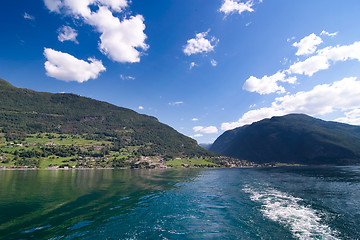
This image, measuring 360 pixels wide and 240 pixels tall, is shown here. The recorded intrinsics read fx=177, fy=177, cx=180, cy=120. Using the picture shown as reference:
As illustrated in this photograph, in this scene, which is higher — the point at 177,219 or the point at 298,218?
the point at 177,219

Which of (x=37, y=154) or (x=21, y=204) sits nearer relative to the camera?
(x=21, y=204)

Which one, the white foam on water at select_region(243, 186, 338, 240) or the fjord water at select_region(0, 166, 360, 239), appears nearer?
the fjord water at select_region(0, 166, 360, 239)

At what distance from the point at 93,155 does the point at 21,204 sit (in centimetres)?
16310

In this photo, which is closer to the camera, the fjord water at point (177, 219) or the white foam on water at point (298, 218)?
the fjord water at point (177, 219)

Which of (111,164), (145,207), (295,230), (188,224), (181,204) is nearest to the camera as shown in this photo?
(295,230)

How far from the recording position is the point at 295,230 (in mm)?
22172

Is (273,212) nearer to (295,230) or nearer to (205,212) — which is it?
(295,230)

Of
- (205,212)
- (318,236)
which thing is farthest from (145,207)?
(318,236)

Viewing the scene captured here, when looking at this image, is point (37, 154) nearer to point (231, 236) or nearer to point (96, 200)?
point (96, 200)

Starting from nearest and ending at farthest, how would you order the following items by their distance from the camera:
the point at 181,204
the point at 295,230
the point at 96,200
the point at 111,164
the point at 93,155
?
the point at 295,230 → the point at 181,204 → the point at 96,200 → the point at 111,164 → the point at 93,155

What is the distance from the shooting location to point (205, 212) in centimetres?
3047

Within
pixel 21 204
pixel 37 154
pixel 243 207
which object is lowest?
pixel 243 207

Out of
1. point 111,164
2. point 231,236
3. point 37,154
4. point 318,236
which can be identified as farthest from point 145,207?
point 37,154

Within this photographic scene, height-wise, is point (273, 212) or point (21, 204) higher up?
point (21, 204)
